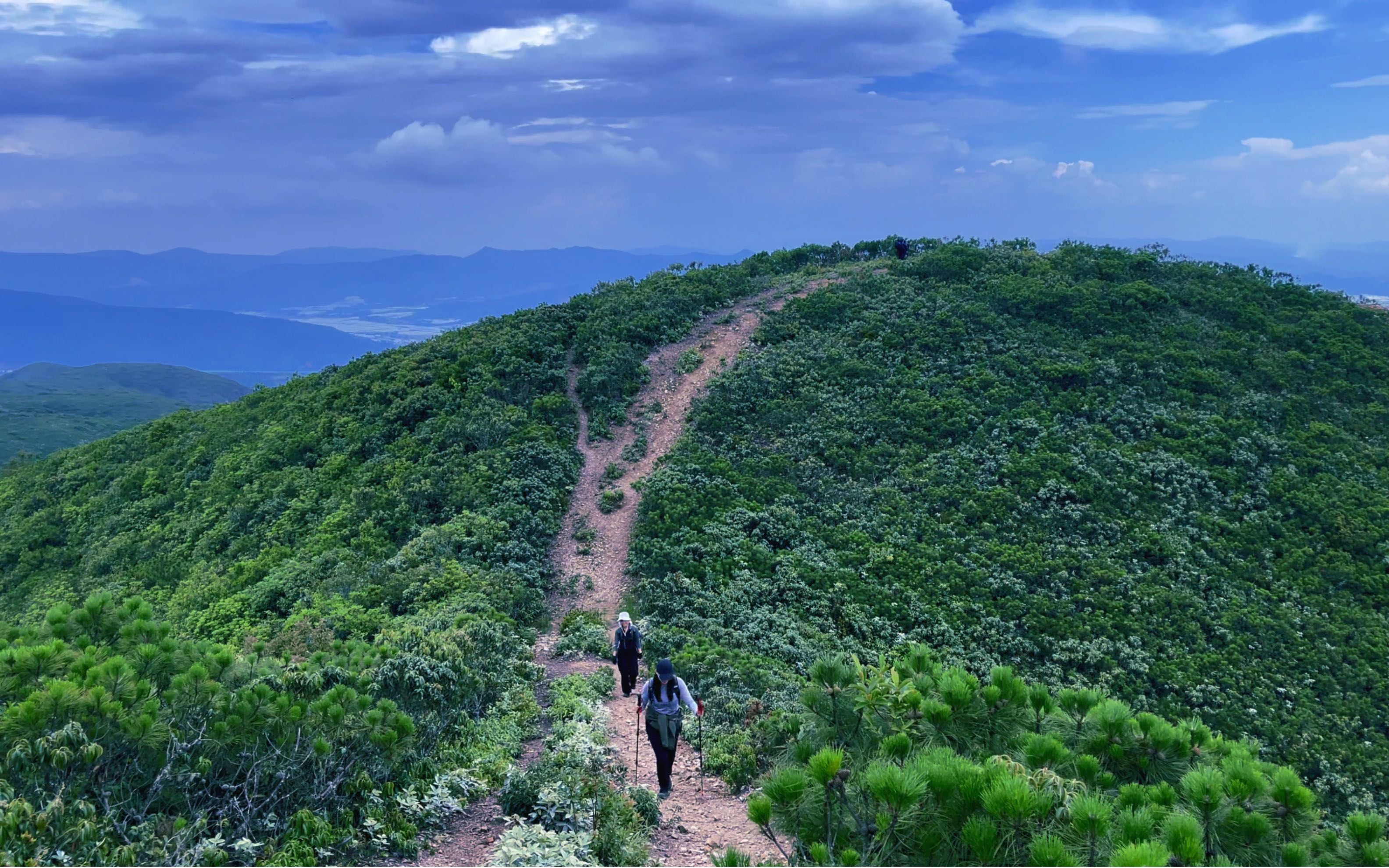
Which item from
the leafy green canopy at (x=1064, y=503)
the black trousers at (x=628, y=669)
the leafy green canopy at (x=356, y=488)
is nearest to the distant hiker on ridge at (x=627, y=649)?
the black trousers at (x=628, y=669)

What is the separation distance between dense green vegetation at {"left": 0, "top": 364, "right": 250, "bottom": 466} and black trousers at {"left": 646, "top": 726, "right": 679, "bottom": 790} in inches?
1396

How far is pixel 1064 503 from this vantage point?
22.7 m

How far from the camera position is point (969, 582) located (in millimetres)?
20031

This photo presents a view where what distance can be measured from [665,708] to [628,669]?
3.81 meters

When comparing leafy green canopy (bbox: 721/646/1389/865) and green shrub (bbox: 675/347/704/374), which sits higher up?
green shrub (bbox: 675/347/704/374)

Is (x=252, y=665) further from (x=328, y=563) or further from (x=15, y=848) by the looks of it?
(x=328, y=563)

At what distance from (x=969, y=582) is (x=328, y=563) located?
1590 cm

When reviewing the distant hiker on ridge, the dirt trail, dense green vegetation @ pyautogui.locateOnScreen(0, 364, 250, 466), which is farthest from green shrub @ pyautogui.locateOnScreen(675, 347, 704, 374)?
dense green vegetation @ pyautogui.locateOnScreen(0, 364, 250, 466)

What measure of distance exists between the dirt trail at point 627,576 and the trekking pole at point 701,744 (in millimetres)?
81

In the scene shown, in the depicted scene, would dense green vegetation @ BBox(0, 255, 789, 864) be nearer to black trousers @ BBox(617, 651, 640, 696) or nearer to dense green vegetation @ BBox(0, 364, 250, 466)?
black trousers @ BBox(617, 651, 640, 696)

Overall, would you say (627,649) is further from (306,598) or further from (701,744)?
(306,598)

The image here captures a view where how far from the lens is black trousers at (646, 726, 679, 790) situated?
10453 mm

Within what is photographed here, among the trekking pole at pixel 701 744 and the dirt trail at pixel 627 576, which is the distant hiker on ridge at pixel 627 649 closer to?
the dirt trail at pixel 627 576

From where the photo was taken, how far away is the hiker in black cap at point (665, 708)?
10.3m
